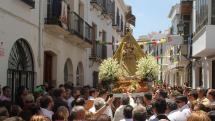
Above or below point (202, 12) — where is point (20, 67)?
below

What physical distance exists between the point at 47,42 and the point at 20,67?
8.73 ft

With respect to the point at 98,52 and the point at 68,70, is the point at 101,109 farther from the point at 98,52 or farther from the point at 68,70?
the point at 98,52

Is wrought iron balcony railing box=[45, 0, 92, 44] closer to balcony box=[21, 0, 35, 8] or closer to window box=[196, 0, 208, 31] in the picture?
balcony box=[21, 0, 35, 8]

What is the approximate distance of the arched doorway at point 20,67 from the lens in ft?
41.3

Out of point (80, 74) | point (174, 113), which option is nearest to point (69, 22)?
point (80, 74)

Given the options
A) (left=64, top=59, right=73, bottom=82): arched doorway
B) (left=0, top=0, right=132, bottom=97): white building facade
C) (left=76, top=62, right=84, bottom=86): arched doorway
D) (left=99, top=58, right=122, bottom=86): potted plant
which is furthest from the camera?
(left=76, top=62, right=84, bottom=86): arched doorway

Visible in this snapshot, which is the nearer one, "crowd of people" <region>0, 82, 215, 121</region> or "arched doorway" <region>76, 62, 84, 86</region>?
"crowd of people" <region>0, 82, 215, 121</region>

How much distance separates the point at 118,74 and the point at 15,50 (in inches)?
120

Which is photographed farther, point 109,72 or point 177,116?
point 109,72

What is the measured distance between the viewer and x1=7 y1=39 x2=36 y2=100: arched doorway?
41.3ft

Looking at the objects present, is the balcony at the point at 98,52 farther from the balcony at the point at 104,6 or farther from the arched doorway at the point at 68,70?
the arched doorway at the point at 68,70

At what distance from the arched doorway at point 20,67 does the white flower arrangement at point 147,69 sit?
3248mm

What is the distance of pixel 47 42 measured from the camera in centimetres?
1593

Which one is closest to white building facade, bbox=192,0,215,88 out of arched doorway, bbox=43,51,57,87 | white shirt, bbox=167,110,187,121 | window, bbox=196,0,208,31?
window, bbox=196,0,208,31
